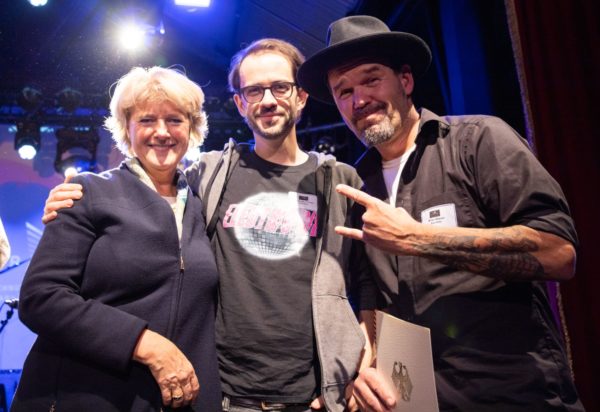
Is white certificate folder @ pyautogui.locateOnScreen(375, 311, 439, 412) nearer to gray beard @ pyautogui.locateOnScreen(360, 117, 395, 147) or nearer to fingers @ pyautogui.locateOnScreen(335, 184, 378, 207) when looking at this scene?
fingers @ pyautogui.locateOnScreen(335, 184, 378, 207)

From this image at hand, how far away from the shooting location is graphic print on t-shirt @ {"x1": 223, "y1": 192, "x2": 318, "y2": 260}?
6.00 feet

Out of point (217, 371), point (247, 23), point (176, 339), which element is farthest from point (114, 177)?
point (247, 23)

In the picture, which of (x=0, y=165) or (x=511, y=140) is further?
(x=0, y=165)

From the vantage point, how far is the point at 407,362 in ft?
4.05

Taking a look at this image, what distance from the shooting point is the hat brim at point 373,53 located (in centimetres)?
172

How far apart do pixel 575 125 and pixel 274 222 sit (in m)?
1.57

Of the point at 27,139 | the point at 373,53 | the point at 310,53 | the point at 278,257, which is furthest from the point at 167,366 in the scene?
the point at 27,139

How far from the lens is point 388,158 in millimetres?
1795

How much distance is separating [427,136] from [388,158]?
20cm

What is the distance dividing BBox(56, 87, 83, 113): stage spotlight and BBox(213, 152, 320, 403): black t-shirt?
5784mm

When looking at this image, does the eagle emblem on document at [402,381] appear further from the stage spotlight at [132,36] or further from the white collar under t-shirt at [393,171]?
the stage spotlight at [132,36]

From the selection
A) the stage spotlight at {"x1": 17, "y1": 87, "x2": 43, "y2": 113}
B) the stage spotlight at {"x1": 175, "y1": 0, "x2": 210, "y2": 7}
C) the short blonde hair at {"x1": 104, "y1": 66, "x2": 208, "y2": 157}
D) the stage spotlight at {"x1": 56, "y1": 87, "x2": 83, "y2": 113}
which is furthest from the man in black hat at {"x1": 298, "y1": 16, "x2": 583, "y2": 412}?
the stage spotlight at {"x1": 17, "y1": 87, "x2": 43, "y2": 113}

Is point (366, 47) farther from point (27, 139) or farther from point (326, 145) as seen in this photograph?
point (27, 139)

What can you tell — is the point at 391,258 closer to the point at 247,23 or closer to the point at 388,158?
the point at 388,158
